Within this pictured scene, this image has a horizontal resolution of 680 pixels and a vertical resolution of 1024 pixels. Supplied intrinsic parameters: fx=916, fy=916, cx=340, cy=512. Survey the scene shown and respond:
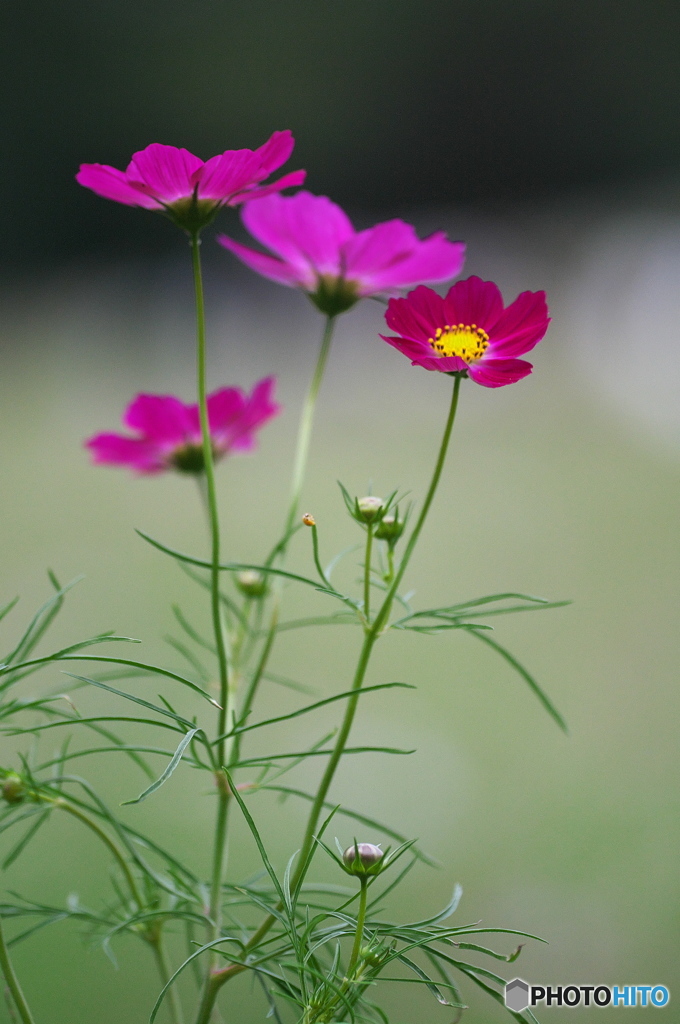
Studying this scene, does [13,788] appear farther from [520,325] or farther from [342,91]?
[342,91]

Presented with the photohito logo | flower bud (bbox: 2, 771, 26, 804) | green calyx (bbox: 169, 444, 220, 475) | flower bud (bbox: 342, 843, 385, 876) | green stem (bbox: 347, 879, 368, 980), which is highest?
green calyx (bbox: 169, 444, 220, 475)

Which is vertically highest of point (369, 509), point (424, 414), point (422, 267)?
point (424, 414)

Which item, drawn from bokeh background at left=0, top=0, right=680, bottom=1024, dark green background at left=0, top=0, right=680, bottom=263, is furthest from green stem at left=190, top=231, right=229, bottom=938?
dark green background at left=0, top=0, right=680, bottom=263

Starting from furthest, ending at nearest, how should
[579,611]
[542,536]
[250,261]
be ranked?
[542,536]
[579,611]
[250,261]

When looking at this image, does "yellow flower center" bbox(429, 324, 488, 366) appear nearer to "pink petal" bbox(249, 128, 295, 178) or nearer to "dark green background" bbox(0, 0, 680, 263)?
"pink petal" bbox(249, 128, 295, 178)

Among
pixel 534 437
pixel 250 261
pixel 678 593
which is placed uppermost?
pixel 534 437

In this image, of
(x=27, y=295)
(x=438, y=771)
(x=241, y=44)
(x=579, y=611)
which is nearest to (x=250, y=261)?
(x=438, y=771)

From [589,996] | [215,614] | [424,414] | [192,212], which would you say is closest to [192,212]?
[192,212]

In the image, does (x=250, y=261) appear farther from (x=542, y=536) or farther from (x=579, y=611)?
(x=542, y=536)
